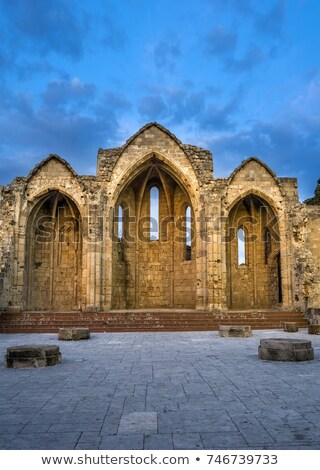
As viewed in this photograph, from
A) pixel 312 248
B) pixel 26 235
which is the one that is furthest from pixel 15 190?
pixel 312 248

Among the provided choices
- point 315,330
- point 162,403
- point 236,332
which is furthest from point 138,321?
point 162,403

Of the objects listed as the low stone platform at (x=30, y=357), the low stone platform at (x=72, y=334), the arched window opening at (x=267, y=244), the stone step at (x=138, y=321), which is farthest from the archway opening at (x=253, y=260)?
the low stone platform at (x=30, y=357)

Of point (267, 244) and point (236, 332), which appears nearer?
point (236, 332)

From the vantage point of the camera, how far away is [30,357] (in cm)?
755

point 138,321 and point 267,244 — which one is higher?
point 267,244

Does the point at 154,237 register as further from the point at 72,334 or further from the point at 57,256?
the point at 72,334

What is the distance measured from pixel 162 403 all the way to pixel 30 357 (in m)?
3.56

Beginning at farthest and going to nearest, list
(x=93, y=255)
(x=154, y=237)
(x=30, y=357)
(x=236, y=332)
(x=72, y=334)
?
(x=154, y=237)
(x=93, y=255)
(x=236, y=332)
(x=72, y=334)
(x=30, y=357)

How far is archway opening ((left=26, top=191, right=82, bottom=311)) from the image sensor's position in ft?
70.5

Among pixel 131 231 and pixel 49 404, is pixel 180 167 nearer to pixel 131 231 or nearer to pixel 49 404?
pixel 131 231

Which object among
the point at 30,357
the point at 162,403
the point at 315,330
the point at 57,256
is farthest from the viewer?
the point at 57,256

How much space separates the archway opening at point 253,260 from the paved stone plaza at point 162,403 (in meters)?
14.4

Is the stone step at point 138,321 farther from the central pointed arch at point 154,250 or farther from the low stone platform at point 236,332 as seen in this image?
the central pointed arch at point 154,250

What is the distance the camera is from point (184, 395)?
5.28m
